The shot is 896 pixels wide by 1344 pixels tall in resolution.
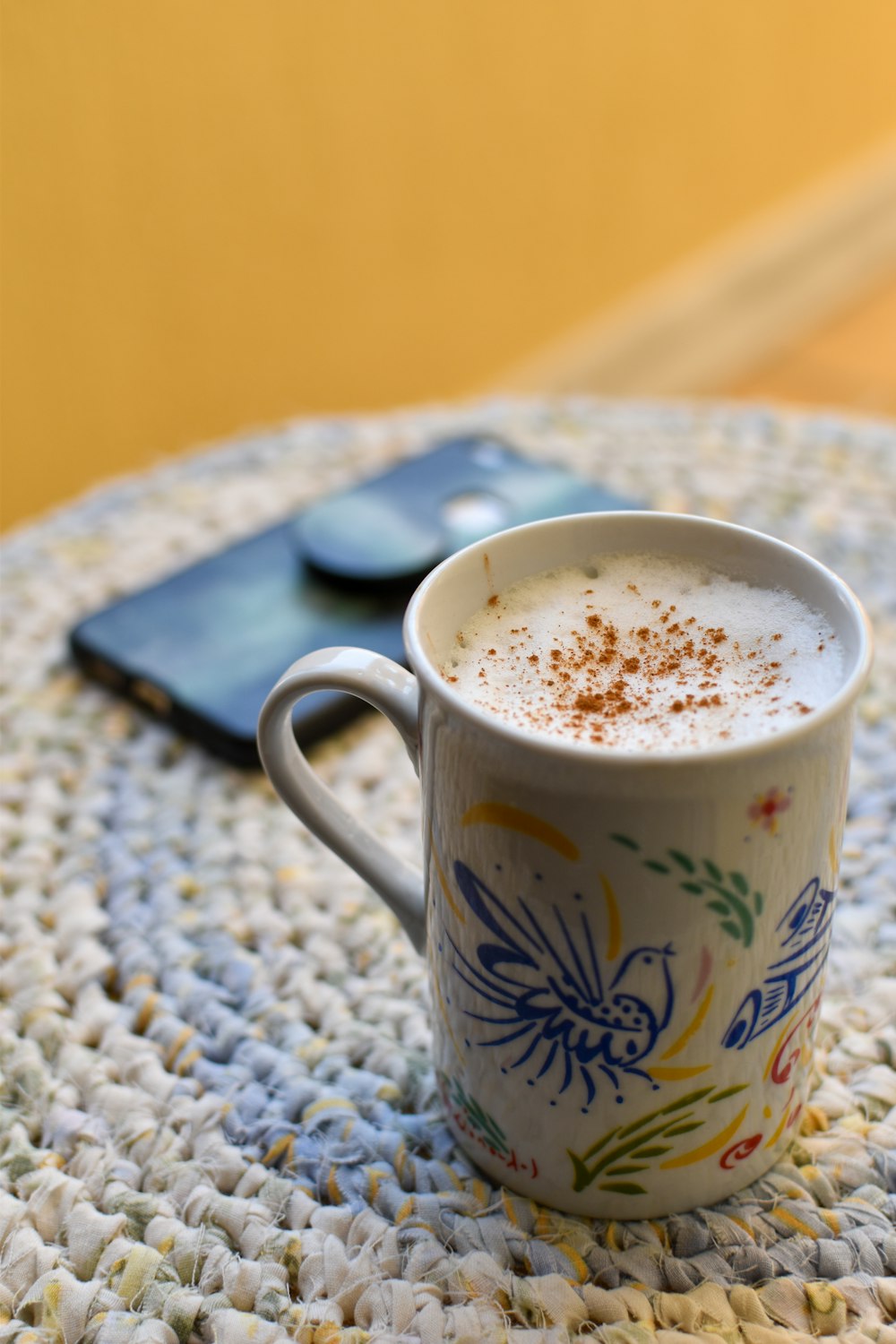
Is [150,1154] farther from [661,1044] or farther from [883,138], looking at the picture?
[883,138]

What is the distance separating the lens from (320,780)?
394 mm

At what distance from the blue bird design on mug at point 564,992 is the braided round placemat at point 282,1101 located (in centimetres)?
7

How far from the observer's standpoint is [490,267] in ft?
4.89

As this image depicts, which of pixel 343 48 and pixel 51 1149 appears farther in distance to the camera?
pixel 343 48

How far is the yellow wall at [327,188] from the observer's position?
111cm

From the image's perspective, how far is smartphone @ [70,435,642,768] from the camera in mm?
589

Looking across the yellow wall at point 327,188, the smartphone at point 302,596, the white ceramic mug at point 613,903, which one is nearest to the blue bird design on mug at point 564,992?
the white ceramic mug at point 613,903

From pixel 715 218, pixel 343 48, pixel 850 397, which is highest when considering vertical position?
pixel 343 48

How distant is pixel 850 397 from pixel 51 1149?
1584 mm

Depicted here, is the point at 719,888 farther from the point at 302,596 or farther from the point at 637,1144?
the point at 302,596

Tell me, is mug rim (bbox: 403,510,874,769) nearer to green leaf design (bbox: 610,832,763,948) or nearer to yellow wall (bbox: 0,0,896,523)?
green leaf design (bbox: 610,832,763,948)

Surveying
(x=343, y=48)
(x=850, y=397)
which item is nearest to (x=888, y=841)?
(x=343, y=48)

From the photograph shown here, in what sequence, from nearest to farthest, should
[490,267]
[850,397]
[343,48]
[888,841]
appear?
[888,841]
[343,48]
[490,267]
[850,397]

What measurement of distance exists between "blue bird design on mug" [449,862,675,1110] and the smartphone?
0.84 feet
